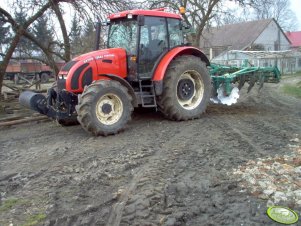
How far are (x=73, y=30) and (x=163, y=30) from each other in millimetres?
5885

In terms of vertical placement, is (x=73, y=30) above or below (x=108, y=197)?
above

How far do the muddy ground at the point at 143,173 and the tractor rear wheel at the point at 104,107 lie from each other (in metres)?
0.23

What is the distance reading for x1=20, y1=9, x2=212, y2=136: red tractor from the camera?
7223mm

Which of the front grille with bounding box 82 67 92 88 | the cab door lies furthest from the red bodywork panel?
the front grille with bounding box 82 67 92 88

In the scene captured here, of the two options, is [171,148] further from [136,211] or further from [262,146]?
[136,211]

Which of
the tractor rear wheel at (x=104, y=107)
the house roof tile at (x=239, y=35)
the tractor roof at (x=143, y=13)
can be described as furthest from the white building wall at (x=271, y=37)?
the tractor rear wheel at (x=104, y=107)

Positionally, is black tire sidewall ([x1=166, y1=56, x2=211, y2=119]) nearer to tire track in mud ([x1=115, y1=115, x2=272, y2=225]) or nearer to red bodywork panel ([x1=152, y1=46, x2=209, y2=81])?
red bodywork panel ([x1=152, y1=46, x2=209, y2=81])

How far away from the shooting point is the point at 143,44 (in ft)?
26.2

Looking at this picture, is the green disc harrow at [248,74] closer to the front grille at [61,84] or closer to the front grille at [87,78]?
the front grille at [87,78]

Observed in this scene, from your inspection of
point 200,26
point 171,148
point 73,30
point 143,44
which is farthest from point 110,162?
point 200,26

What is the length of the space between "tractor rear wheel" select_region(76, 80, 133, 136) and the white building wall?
39911mm

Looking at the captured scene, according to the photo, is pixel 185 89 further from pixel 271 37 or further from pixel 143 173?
pixel 271 37

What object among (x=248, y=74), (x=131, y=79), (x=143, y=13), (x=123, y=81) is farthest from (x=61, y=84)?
(x=248, y=74)

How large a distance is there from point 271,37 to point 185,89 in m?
42.4
